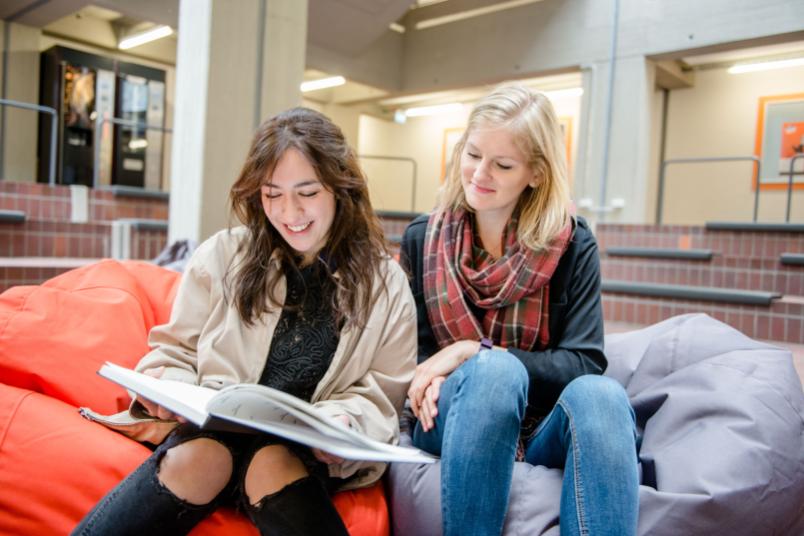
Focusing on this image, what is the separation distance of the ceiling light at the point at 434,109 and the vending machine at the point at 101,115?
3834 millimetres

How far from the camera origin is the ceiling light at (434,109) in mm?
9732

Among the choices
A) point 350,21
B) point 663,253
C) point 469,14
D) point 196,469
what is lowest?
point 196,469

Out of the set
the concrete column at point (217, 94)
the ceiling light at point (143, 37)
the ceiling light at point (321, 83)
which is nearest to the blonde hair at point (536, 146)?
the concrete column at point (217, 94)

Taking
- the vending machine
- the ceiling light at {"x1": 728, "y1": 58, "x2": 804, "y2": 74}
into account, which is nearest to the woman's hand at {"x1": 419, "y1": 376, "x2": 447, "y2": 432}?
the ceiling light at {"x1": 728, "y1": 58, "x2": 804, "y2": 74}

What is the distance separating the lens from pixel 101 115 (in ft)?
25.9

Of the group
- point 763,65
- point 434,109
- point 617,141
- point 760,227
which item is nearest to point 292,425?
point 760,227

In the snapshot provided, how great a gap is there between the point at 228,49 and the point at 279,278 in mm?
2353

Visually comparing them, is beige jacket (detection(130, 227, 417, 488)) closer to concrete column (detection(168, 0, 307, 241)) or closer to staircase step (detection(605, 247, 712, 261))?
concrete column (detection(168, 0, 307, 241))

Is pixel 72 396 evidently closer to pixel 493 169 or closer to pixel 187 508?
pixel 187 508

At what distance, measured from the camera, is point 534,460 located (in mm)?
1244

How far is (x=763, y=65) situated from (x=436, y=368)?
7165 mm

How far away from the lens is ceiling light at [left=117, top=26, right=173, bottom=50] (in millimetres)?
8047

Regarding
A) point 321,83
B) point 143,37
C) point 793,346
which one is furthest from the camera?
point 321,83

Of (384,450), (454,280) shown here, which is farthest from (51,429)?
(454,280)
